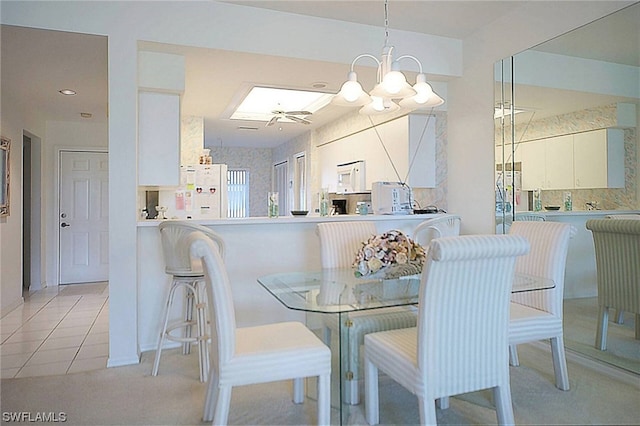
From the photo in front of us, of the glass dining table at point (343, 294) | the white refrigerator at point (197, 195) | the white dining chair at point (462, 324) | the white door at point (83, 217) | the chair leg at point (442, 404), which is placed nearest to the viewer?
the white dining chair at point (462, 324)

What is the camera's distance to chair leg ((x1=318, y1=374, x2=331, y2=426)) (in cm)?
189

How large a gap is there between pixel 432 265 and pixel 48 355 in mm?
3007

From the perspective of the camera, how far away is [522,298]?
9.30 ft

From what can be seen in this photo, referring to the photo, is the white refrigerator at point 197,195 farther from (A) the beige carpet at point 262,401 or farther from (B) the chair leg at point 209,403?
(B) the chair leg at point 209,403

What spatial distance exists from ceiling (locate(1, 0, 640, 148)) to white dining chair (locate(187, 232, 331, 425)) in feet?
6.79

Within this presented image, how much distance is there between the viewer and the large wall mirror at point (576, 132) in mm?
2660

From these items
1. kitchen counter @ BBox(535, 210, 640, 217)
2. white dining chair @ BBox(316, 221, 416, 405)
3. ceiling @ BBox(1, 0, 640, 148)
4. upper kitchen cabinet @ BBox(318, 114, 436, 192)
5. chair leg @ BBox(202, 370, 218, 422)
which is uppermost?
ceiling @ BBox(1, 0, 640, 148)

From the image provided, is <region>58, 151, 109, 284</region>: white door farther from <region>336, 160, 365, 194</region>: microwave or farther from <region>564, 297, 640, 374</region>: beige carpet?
<region>564, 297, 640, 374</region>: beige carpet

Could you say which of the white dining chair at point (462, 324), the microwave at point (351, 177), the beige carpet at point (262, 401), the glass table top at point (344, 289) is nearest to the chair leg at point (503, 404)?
the white dining chair at point (462, 324)

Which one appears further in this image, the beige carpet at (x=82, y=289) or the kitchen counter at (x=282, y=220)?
the beige carpet at (x=82, y=289)

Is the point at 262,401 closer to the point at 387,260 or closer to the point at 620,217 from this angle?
the point at 387,260

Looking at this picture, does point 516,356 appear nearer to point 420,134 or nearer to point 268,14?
point 420,134

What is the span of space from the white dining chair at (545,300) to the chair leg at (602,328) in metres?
0.43

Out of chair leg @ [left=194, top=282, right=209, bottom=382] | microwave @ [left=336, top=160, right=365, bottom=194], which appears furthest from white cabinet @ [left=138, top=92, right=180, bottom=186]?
microwave @ [left=336, top=160, right=365, bottom=194]
